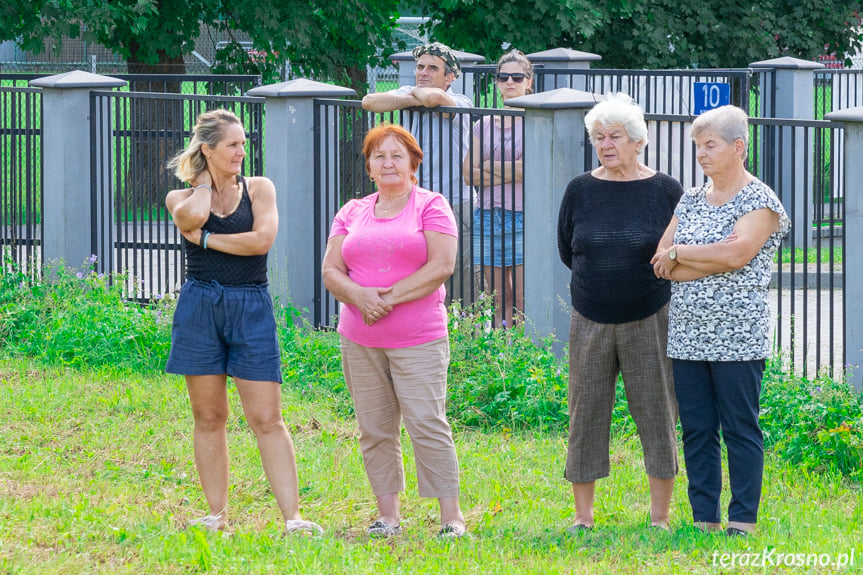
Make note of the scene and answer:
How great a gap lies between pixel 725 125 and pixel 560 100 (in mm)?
2623

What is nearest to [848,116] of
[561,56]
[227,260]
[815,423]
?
[815,423]

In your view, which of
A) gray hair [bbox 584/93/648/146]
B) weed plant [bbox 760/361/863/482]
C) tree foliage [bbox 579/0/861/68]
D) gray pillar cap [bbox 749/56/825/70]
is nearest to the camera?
gray hair [bbox 584/93/648/146]

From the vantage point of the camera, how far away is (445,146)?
8398 millimetres

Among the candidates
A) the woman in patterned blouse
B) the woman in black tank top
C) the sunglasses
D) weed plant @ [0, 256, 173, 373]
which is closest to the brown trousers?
the woman in patterned blouse

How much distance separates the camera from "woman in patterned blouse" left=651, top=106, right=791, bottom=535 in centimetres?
510

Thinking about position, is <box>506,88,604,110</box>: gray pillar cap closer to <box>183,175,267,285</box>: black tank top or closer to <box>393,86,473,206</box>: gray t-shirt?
<box>393,86,473,206</box>: gray t-shirt

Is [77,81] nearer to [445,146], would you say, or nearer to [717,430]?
[445,146]

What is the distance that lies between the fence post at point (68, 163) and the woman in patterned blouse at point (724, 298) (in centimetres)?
652

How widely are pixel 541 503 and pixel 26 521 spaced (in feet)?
7.36

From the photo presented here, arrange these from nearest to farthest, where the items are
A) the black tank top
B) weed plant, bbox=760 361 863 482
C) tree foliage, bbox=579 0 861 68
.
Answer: the black tank top < weed plant, bbox=760 361 863 482 < tree foliage, bbox=579 0 861 68

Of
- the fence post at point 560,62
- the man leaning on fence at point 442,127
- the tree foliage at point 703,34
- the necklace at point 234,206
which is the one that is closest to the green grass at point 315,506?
the necklace at point 234,206

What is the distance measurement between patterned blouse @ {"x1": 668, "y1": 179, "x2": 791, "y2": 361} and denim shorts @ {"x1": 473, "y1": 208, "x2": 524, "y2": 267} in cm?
293

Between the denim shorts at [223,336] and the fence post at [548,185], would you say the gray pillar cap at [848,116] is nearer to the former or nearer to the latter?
the fence post at [548,185]

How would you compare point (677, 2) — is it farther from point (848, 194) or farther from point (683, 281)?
point (683, 281)
